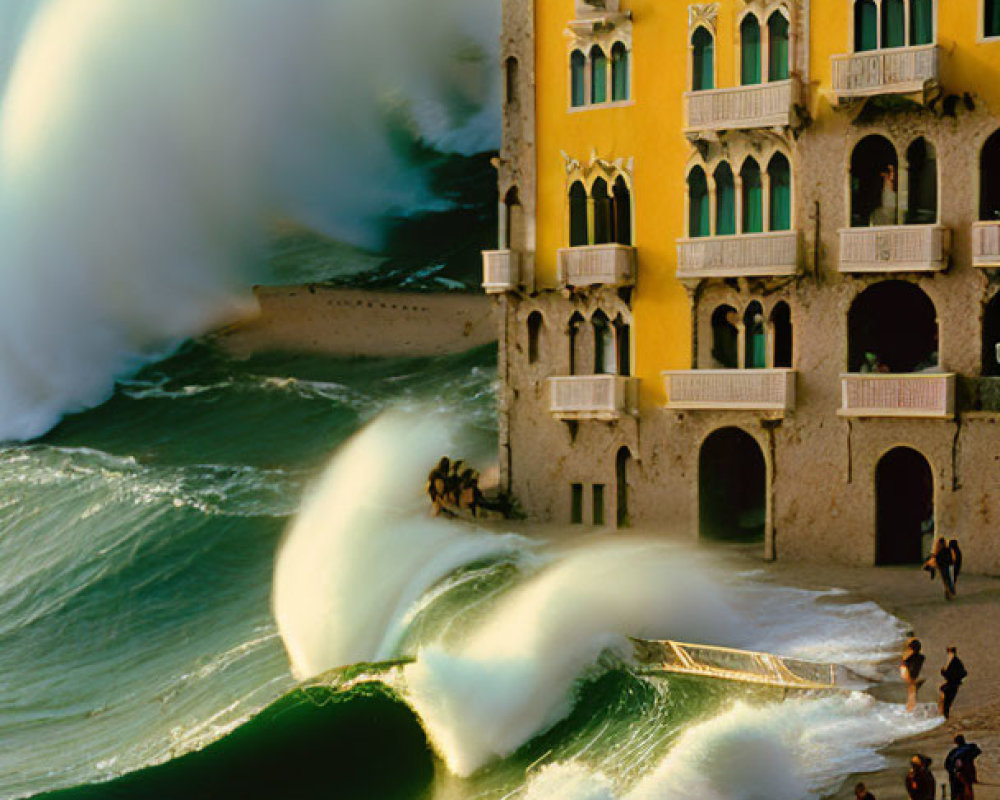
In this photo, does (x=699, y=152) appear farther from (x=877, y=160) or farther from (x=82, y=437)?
(x=82, y=437)

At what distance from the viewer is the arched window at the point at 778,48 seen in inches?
1212

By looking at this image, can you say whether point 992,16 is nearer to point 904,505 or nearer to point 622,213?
point 622,213

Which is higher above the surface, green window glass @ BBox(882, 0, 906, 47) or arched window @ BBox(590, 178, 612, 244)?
green window glass @ BBox(882, 0, 906, 47)

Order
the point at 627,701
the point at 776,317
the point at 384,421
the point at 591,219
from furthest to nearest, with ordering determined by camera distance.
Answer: the point at 384,421, the point at 591,219, the point at 776,317, the point at 627,701

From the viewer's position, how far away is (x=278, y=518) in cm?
3853

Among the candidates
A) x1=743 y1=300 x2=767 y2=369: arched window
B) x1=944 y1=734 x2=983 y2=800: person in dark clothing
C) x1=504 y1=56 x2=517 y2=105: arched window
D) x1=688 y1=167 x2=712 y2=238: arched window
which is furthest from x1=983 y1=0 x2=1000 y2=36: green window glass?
x1=944 y1=734 x2=983 y2=800: person in dark clothing

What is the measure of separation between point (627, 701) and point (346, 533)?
1370 centimetres

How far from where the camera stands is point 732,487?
33.8 m

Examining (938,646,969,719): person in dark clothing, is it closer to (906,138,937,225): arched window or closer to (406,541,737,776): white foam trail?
(406,541,737,776): white foam trail

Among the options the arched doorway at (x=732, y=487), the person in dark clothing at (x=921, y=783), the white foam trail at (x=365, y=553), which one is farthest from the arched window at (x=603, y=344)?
the person in dark clothing at (x=921, y=783)

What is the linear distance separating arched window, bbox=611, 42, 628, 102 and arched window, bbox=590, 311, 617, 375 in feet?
14.4

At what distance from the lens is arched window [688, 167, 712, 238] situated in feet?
105

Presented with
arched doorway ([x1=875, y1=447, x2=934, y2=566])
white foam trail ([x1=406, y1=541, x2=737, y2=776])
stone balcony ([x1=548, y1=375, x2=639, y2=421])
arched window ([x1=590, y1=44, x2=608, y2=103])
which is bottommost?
white foam trail ([x1=406, y1=541, x2=737, y2=776])

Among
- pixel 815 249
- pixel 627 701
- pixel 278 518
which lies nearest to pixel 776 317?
pixel 815 249
